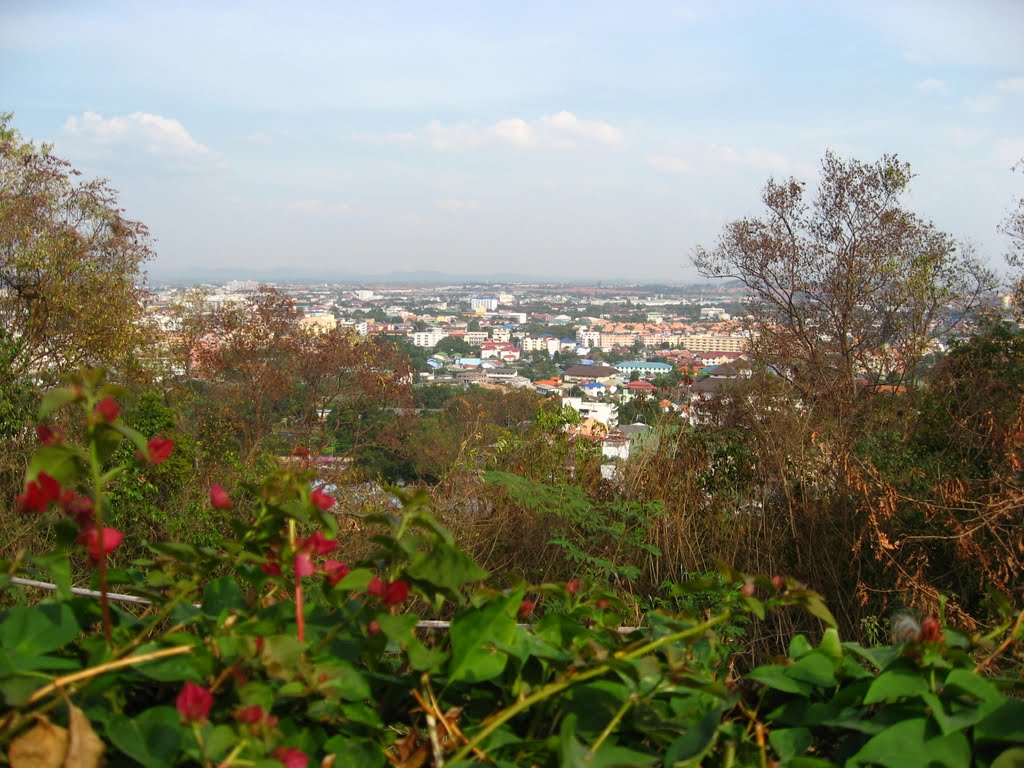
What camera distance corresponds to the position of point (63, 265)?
10.1m

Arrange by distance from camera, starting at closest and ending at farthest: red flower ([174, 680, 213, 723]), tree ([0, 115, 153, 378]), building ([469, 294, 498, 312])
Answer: red flower ([174, 680, 213, 723]) → tree ([0, 115, 153, 378]) → building ([469, 294, 498, 312])

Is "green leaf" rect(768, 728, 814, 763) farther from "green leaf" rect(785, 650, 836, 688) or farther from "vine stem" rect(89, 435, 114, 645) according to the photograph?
"vine stem" rect(89, 435, 114, 645)

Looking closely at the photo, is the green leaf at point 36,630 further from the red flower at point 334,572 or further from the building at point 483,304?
the building at point 483,304

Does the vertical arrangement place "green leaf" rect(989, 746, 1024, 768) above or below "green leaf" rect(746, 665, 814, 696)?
below

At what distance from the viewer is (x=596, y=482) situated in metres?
4.71

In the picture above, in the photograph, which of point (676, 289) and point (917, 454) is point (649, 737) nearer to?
point (917, 454)

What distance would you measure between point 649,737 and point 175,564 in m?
0.55

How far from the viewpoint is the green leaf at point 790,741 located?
870 mm

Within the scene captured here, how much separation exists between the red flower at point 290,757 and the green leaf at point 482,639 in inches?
7.2

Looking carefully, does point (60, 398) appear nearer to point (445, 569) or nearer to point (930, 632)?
point (445, 569)

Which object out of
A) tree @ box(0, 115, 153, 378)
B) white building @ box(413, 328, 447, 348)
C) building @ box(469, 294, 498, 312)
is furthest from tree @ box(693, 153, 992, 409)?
building @ box(469, 294, 498, 312)

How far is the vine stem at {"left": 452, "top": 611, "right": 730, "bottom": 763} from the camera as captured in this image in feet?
2.68

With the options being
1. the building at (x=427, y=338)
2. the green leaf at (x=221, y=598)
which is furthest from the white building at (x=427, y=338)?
the green leaf at (x=221, y=598)

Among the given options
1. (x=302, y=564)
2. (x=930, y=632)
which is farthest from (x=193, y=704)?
(x=930, y=632)
